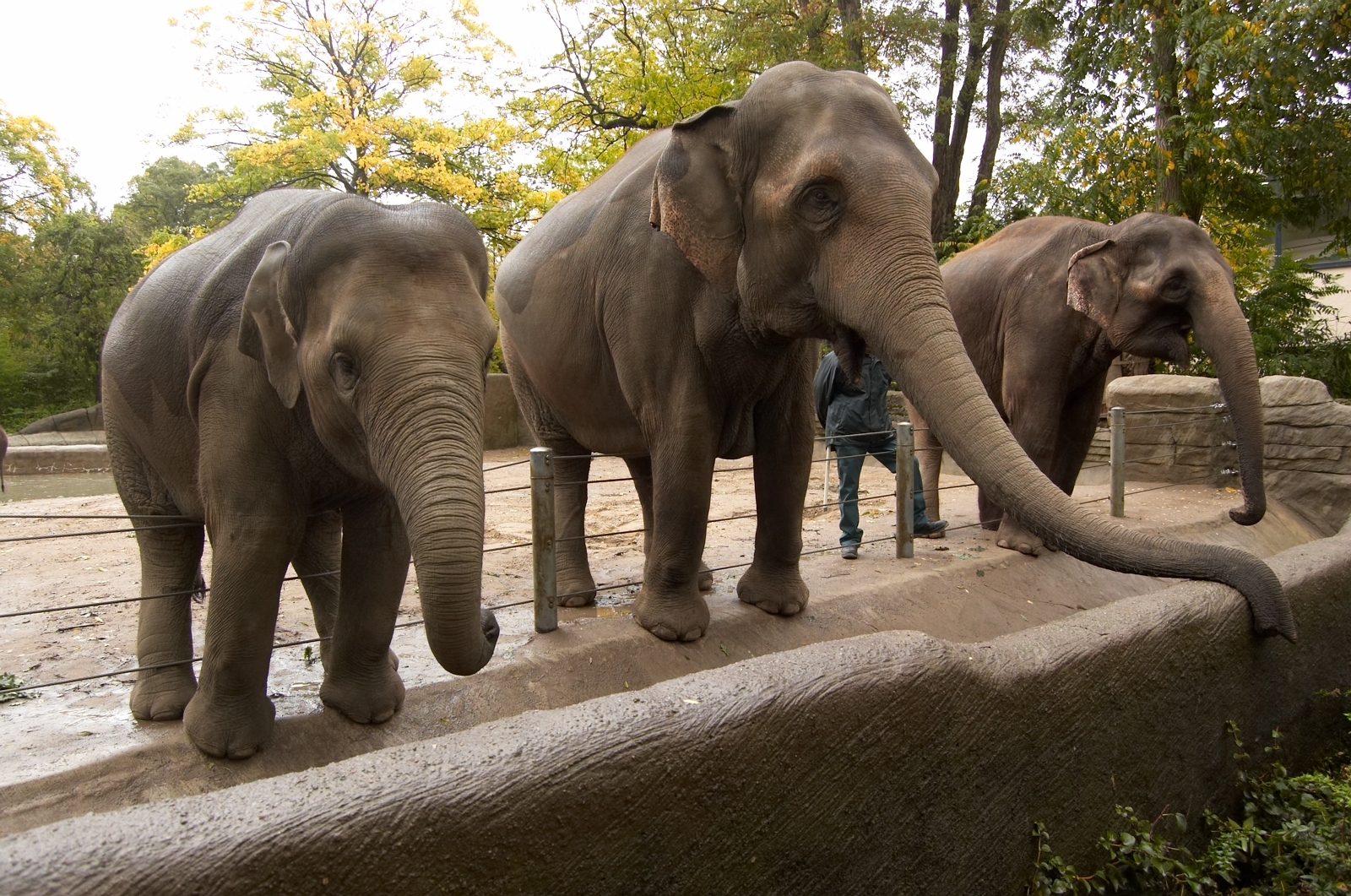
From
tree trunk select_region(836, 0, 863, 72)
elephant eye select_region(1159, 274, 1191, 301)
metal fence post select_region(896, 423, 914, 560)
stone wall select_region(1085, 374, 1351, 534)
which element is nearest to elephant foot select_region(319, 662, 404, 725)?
metal fence post select_region(896, 423, 914, 560)

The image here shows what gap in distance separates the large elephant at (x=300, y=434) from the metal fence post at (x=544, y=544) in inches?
38.1

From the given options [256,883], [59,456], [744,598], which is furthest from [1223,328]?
[59,456]

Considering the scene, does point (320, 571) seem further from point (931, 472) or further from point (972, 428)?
point (931, 472)

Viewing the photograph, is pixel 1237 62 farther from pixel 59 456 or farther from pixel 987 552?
pixel 59 456

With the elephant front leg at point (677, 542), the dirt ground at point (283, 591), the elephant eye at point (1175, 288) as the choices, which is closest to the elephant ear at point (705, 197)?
the elephant front leg at point (677, 542)

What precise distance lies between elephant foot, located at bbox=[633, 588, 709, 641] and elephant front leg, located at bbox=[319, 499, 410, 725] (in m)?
1.33

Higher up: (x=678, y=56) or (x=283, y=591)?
(x=678, y=56)

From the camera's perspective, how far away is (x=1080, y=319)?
6723 millimetres

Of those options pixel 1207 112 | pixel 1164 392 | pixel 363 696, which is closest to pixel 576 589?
pixel 363 696

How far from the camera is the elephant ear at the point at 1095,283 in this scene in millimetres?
6414

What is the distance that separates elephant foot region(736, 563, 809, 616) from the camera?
524 centimetres

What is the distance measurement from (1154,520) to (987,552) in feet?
6.76

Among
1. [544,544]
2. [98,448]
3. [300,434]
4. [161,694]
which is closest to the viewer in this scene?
[300,434]

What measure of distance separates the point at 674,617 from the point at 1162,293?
3.88 m
